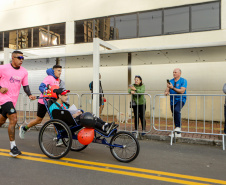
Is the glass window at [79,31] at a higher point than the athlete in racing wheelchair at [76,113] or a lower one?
higher

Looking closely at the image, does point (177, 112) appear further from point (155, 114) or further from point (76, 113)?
point (76, 113)

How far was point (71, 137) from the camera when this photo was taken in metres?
3.96

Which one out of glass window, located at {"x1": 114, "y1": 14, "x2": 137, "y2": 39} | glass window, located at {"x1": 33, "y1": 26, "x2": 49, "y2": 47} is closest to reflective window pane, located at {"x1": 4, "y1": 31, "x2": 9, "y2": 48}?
glass window, located at {"x1": 33, "y1": 26, "x2": 49, "y2": 47}

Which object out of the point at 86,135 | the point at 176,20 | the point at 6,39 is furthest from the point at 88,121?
the point at 6,39

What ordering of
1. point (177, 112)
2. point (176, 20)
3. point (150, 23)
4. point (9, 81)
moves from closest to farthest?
point (9, 81) → point (177, 112) → point (176, 20) → point (150, 23)

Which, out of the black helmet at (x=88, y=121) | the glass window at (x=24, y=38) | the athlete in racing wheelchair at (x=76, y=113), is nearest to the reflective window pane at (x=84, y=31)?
the glass window at (x=24, y=38)

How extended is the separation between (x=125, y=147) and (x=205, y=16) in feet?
26.8

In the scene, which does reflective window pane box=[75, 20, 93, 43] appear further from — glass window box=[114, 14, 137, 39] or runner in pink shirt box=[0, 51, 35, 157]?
runner in pink shirt box=[0, 51, 35, 157]

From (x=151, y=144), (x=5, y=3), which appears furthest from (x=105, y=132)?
(x=5, y=3)

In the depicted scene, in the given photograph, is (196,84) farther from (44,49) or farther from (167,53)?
(44,49)

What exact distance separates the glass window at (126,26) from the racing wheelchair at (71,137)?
7.75 metres

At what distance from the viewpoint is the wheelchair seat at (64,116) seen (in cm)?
414

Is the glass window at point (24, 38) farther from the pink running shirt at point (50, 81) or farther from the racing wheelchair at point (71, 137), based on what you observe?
the racing wheelchair at point (71, 137)

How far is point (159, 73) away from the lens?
1085cm
